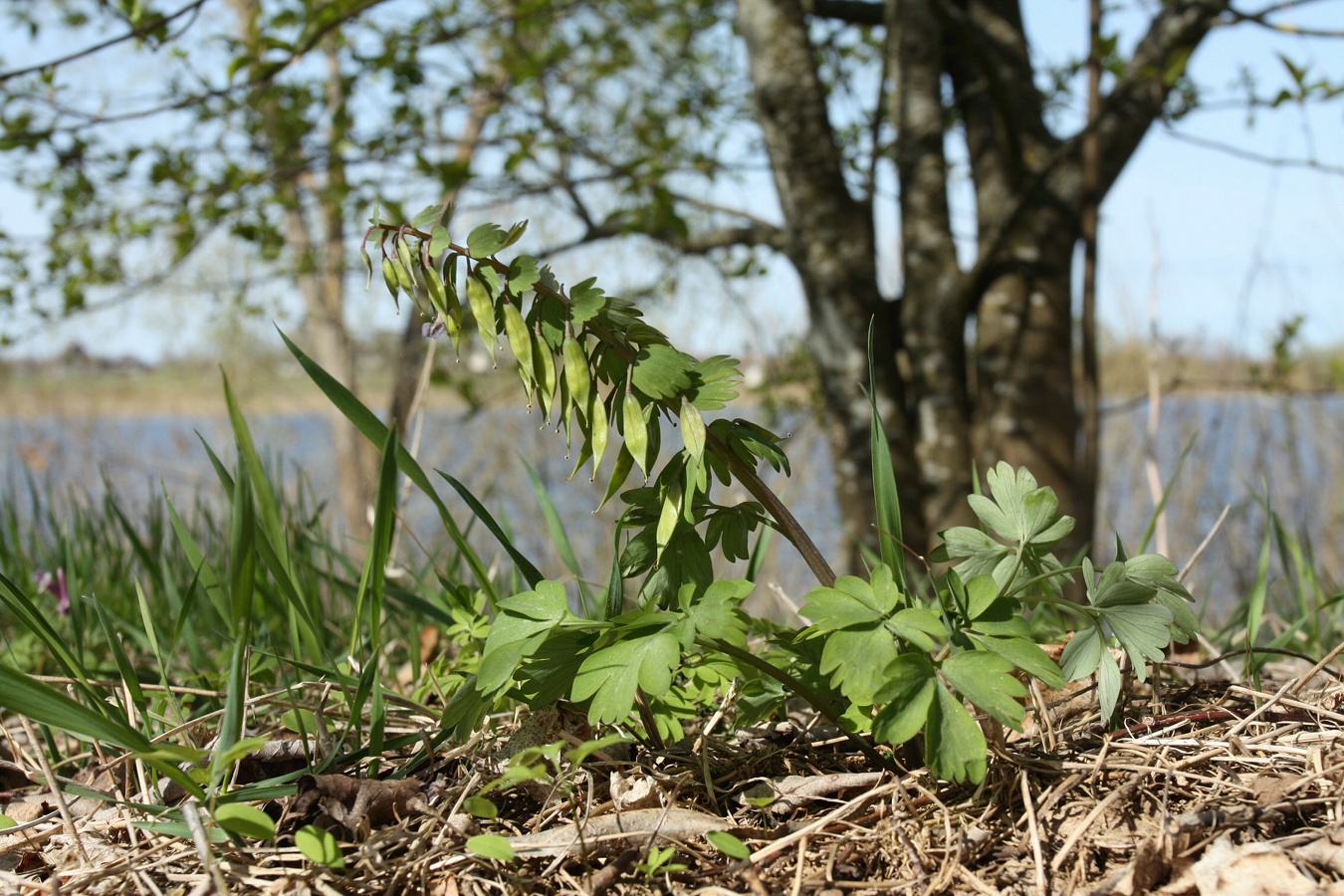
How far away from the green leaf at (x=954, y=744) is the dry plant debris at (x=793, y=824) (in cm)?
13

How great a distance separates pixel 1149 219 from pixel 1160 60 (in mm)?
534

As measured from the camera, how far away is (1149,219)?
3.35 meters

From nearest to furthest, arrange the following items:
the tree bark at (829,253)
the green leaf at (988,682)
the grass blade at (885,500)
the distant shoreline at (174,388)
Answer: the green leaf at (988,682) < the grass blade at (885,500) < the tree bark at (829,253) < the distant shoreline at (174,388)

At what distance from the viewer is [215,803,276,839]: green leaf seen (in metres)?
0.88

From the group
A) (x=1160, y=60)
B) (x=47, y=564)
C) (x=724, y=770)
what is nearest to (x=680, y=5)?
(x=1160, y=60)

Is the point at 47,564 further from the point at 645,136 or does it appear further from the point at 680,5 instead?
the point at 680,5

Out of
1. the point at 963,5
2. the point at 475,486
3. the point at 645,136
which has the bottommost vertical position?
the point at 475,486

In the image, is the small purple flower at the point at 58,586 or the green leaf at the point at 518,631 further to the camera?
the small purple flower at the point at 58,586

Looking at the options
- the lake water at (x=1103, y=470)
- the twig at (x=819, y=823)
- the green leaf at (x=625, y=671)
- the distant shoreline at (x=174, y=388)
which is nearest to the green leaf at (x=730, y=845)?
the twig at (x=819, y=823)

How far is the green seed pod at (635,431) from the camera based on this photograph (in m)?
0.96

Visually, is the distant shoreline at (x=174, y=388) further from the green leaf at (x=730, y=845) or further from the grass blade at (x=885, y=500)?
the green leaf at (x=730, y=845)

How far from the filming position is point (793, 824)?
1.02m

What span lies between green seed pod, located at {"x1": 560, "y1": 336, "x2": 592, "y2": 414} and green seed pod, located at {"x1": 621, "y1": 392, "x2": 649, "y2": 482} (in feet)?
0.14

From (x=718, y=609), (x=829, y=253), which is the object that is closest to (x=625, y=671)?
(x=718, y=609)
